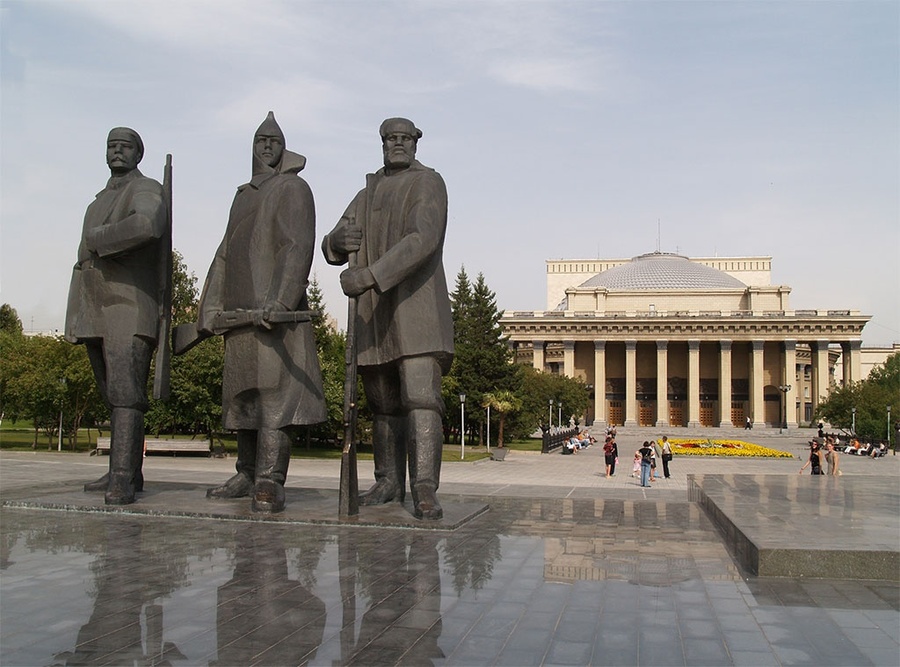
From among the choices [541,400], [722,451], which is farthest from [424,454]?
[541,400]

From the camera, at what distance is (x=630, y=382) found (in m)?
81.8

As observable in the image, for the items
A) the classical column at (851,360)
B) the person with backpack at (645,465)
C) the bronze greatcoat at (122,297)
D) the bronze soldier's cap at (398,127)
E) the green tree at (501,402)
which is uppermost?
the classical column at (851,360)

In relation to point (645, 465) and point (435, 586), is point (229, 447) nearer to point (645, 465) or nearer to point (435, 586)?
point (645, 465)

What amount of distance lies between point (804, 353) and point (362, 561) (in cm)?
9406

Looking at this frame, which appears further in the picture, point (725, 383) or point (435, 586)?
point (725, 383)

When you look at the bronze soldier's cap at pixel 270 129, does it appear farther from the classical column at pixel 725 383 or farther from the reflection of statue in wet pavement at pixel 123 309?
the classical column at pixel 725 383

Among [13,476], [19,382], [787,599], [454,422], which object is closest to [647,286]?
[454,422]

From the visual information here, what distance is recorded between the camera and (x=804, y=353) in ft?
302

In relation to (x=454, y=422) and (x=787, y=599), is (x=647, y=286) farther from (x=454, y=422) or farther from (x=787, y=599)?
(x=787, y=599)

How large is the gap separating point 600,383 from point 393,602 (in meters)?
78.0

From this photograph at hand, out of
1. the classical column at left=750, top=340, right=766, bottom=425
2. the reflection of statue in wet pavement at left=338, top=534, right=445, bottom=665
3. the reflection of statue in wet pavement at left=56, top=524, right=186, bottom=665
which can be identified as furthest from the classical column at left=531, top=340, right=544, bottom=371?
the reflection of statue in wet pavement at left=56, top=524, right=186, bottom=665

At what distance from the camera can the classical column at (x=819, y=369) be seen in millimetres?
79688

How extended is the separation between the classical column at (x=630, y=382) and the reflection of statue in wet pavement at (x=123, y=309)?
7461 cm

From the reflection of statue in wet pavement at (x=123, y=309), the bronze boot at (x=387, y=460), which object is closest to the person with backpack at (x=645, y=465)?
the bronze boot at (x=387, y=460)
